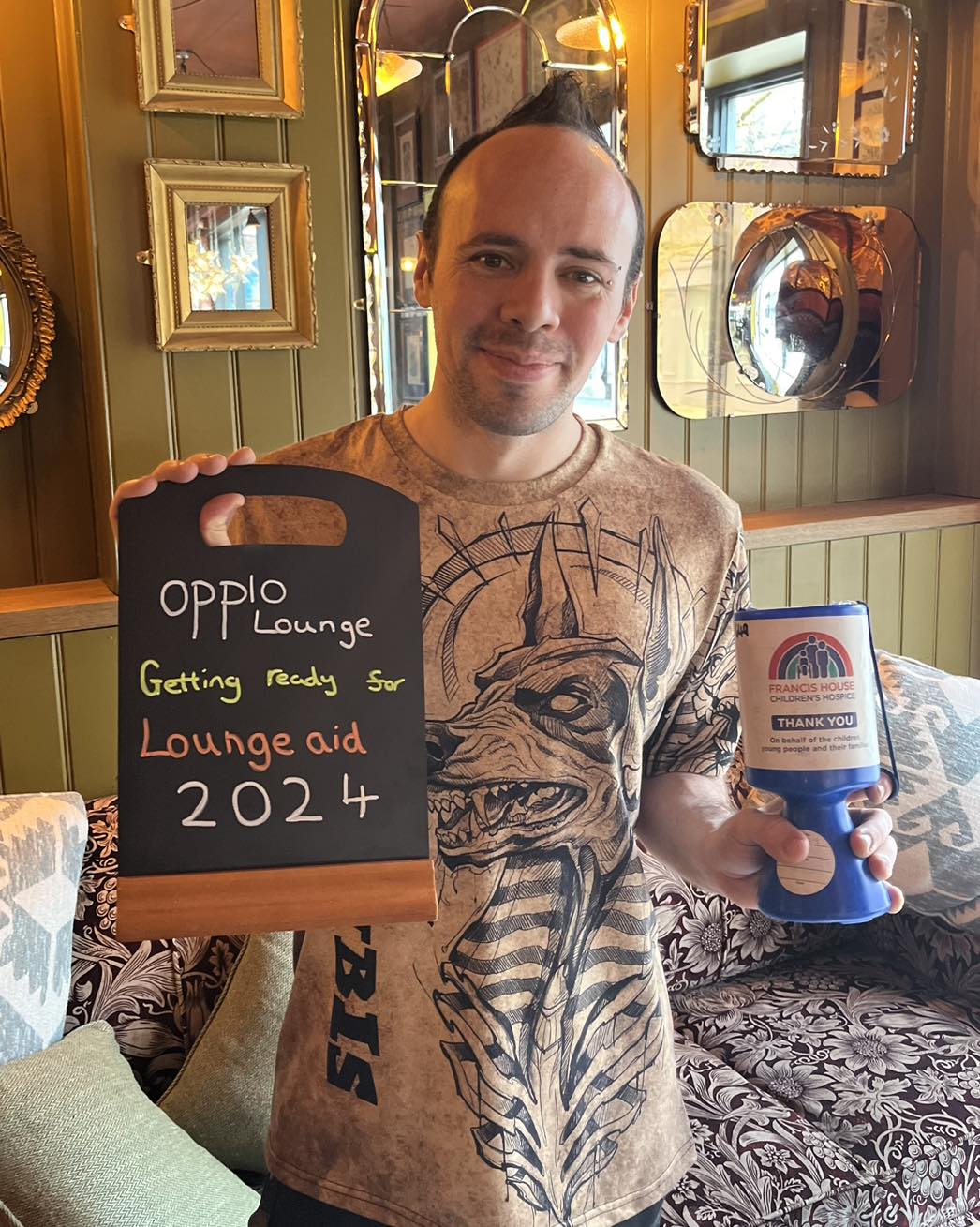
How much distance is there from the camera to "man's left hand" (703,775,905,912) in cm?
99

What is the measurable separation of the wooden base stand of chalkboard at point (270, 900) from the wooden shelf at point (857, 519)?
203cm

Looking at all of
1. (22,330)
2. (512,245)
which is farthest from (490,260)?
(22,330)

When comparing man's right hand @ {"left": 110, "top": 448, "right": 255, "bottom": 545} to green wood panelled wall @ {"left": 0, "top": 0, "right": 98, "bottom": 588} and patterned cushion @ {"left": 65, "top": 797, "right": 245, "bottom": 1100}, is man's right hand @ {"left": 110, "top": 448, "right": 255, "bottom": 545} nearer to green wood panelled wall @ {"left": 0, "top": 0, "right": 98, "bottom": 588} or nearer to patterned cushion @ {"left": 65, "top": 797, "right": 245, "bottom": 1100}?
patterned cushion @ {"left": 65, "top": 797, "right": 245, "bottom": 1100}

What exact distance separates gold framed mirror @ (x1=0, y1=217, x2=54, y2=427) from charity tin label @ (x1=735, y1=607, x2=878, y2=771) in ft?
5.41

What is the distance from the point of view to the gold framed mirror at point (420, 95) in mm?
2375

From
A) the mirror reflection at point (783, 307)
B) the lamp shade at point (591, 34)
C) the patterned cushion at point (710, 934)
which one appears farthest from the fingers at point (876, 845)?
the lamp shade at point (591, 34)

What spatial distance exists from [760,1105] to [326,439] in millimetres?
1336

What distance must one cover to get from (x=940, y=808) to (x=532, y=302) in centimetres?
148

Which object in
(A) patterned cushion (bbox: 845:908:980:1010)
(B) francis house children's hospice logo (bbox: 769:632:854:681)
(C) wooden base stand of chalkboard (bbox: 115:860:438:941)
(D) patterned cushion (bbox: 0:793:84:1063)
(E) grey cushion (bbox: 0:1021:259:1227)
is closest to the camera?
(C) wooden base stand of chalkboard (bbox: 115:860:438:941)

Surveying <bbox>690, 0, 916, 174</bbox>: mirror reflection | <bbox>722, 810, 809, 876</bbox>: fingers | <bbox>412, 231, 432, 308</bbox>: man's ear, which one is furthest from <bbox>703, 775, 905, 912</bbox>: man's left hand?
Answer: <bbox>690, 0, 916, 174</bbox>: mirror reflection

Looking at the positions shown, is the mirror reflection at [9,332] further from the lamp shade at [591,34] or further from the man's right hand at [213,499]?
the man's right hand at [213,499]

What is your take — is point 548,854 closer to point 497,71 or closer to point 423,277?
point 423,277

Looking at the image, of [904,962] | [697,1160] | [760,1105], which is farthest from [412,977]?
[904,962]

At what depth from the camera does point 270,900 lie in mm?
861
